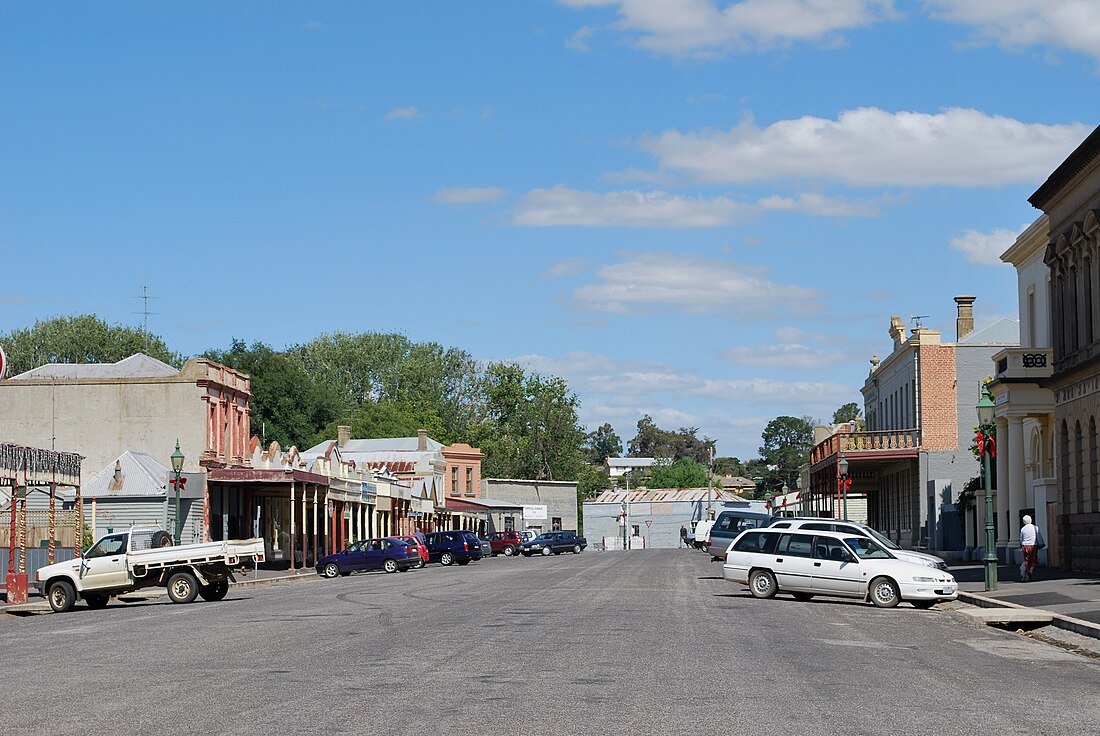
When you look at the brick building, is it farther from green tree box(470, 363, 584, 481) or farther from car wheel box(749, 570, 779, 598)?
green tree box(470, 363, 584, 481)

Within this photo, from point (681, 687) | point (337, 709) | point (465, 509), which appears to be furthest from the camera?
point (465, 509)

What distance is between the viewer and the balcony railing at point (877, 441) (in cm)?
5881

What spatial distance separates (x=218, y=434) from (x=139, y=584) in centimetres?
2951

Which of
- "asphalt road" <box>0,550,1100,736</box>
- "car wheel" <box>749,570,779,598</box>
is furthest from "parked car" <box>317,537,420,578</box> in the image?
"car wheel" <box>749,570,779,598</box>

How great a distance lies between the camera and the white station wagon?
2772 cm

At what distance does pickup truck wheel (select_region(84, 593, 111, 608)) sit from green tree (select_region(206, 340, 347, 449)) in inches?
2740

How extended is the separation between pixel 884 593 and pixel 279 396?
8087 centimetres

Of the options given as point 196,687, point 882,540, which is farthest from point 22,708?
point 882,540

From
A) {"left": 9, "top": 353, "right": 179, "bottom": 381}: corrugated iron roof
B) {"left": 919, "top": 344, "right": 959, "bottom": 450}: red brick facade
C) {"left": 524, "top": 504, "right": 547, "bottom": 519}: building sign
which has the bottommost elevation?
{"left": 524, "top": 504, "right": 547, "bottom": 519}: building sign

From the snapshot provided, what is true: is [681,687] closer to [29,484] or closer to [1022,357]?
[29,484]

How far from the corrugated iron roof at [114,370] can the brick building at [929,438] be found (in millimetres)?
30684

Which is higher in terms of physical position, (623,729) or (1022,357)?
(1022,357)

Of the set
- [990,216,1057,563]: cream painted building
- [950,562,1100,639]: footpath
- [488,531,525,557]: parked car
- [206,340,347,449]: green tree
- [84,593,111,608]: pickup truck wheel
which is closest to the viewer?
[950,562,1100,639]: footpath

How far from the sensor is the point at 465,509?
100500 mm
